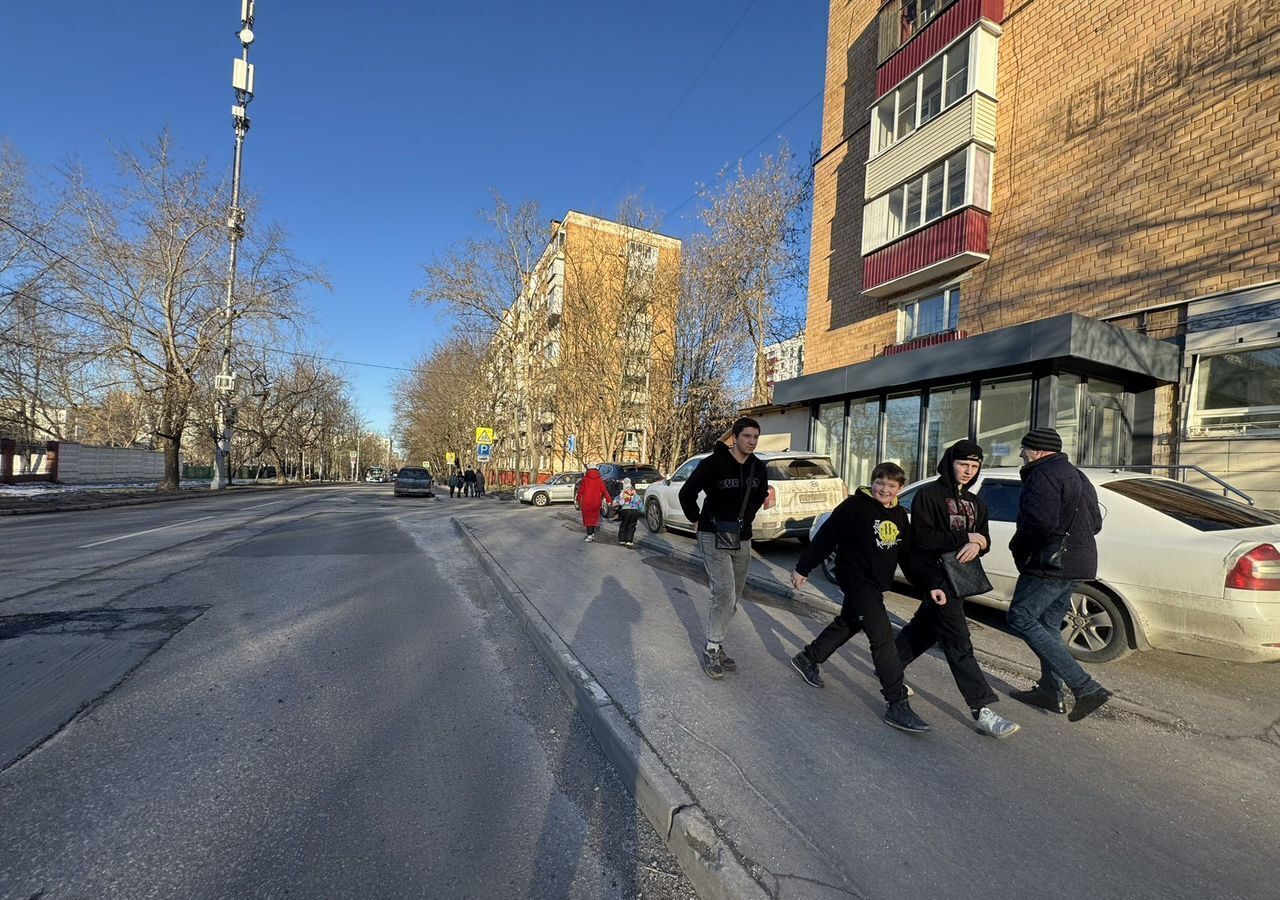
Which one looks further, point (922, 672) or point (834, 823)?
point (922, 672)

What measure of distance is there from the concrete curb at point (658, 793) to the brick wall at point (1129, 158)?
10.5m

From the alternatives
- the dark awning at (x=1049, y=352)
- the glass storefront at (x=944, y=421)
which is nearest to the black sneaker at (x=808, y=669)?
the dark awning at (x=1049, y=352)

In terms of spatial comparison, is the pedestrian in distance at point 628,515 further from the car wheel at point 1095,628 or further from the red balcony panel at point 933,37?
the red balcony panel at point 933,37

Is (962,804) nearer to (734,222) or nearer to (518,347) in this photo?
(734,222)

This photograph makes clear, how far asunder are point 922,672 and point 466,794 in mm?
3346

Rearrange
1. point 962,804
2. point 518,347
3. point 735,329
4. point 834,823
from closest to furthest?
point 834,823 < point 962,804 < point 735,329 < point 518,347

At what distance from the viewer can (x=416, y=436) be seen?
6506cm

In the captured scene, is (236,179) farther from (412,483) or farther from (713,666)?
(713,666)

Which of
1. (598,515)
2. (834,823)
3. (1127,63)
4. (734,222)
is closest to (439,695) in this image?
(834,823)

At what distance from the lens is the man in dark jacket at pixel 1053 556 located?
3.36 meters

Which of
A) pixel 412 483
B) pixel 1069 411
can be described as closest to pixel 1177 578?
pixel 1069 411

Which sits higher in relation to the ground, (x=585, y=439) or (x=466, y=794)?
(x=585, y=439)

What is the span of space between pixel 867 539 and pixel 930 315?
1178cm

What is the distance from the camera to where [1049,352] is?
8242 millimetres
